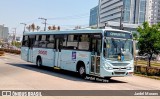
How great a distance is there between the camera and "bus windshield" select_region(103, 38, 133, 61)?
1858 centimetres

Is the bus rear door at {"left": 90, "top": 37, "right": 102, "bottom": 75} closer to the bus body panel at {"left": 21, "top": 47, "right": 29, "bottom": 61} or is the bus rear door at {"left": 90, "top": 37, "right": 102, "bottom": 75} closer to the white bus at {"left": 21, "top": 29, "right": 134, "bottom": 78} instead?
the white bus at {"left": 21, "top": 29, "right": 134, "bottom": 78}

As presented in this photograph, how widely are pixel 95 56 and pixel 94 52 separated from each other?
0.24 metres

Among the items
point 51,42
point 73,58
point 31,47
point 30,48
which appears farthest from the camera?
point 30,48

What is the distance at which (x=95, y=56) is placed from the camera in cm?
1908

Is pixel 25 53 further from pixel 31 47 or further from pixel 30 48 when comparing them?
pixel 31 47

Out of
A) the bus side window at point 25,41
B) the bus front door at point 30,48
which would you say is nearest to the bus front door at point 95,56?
the bus front door at point 30,48

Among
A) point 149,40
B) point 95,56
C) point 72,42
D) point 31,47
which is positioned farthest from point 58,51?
point 149,40

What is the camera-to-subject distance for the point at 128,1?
15675 cm

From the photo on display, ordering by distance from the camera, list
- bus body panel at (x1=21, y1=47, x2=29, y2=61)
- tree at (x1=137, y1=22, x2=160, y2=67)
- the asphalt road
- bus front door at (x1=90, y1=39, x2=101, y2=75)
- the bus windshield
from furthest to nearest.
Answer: tree at (x1=137, y1=22, x2=160, y2=67) → bus body panel at (x1=21, y1=47, x2=29, y2=61) → bus front door at (x1=90, y1=39, x2=101, y2=75) → the bus windshield → the asphalt road

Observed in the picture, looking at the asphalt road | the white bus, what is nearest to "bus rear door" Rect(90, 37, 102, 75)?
the white bus

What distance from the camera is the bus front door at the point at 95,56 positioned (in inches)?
741

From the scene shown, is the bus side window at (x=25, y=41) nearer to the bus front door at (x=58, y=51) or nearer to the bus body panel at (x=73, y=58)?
the bus front door at (x=58, y=51)

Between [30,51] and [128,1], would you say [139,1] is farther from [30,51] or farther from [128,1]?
[30,51]

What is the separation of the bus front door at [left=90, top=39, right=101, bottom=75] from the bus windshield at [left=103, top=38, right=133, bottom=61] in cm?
48
